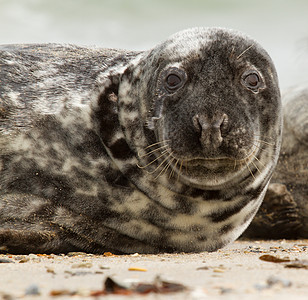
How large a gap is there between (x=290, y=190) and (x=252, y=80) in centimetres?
268

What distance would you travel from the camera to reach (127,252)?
4148 millimetres

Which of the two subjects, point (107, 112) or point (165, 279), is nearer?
point (165, 279)

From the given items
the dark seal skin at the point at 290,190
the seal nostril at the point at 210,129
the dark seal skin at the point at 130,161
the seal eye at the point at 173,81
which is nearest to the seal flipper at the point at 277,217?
the dark seal skin at the point at 290,190

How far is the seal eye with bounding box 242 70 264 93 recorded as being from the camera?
3.88 m

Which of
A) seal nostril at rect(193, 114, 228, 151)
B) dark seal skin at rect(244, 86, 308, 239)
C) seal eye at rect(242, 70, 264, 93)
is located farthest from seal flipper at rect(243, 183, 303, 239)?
seal nostril at rect(193, 114, 228, 151)

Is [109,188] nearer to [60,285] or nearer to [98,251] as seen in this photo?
[98,251]

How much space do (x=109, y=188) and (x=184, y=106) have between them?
2.94 feet

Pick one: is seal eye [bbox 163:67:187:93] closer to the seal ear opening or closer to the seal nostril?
the seal nostril

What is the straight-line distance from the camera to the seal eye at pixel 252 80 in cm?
388

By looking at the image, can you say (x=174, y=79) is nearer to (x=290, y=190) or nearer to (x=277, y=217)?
(x=277, y=217)

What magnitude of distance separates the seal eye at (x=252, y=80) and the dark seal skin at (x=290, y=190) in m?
2.20

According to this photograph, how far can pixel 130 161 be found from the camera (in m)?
4.12

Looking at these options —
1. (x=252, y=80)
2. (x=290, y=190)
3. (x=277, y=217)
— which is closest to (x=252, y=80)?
(x=252, y=80)

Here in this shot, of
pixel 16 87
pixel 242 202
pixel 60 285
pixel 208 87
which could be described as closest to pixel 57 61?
pixel 16 87
